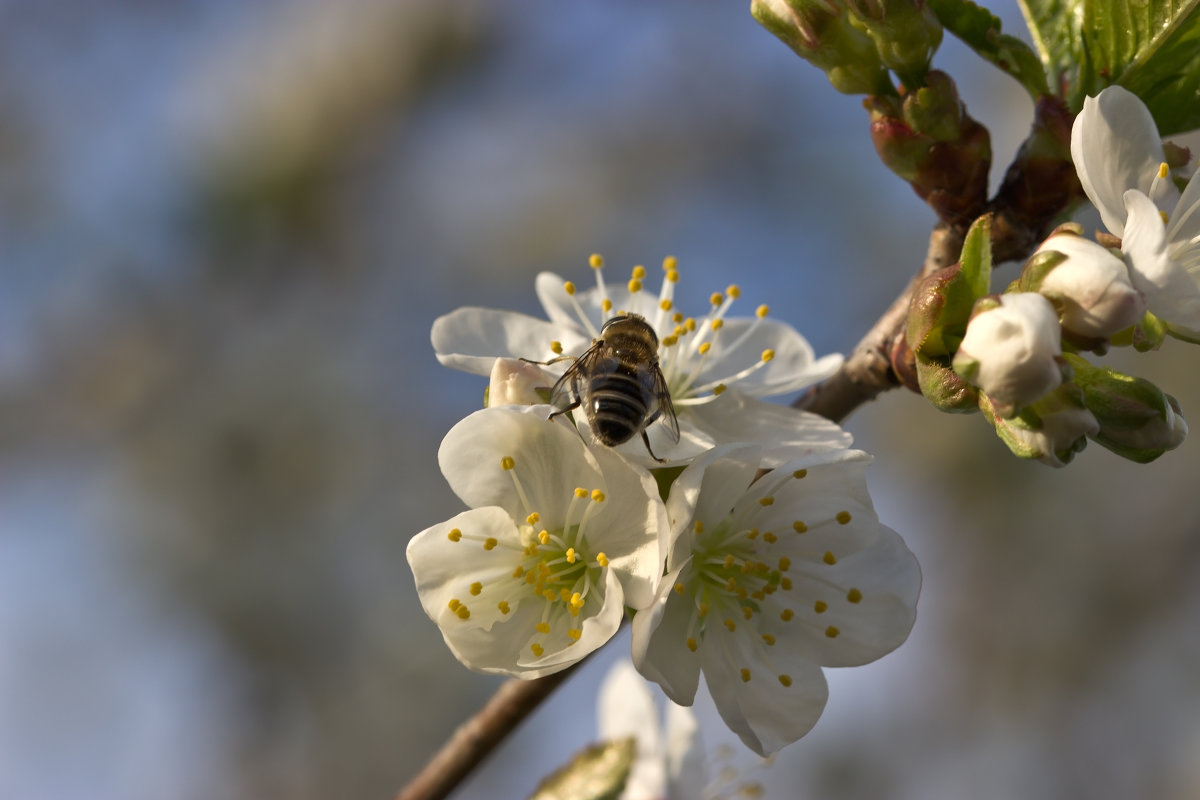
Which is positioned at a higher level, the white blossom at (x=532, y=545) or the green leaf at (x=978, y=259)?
the green leaf at (x=978, y=259)

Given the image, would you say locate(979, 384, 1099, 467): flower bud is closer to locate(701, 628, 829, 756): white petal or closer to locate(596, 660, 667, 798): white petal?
locate(701, 628, 829, 756): white petal

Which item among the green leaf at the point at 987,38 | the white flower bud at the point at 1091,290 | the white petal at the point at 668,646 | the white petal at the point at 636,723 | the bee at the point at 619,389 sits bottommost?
the white petal at the point at 636,723

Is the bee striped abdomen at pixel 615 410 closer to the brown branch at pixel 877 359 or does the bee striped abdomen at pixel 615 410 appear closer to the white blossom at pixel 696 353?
the white blossom at pixel 696 353

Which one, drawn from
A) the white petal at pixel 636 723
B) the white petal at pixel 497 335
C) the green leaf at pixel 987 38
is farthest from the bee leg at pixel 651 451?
the white petal at pixel 636 723

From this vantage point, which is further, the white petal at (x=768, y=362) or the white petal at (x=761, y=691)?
the white petal at (x=768, y=362)

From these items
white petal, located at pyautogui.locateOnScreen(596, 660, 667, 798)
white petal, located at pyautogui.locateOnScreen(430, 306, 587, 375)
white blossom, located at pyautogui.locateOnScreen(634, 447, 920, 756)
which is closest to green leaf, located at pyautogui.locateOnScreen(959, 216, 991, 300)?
white blossom, located at pyautogui.locateOnScreen(634, 447, 920, 756)

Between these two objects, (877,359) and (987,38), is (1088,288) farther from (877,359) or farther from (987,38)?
(987,38)

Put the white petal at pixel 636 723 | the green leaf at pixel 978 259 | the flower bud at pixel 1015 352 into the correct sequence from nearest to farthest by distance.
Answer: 1. the flower bud at pixel 1015 352
2. the green leaf at pixel 978 259
3. the white petal at pixel 636 723
